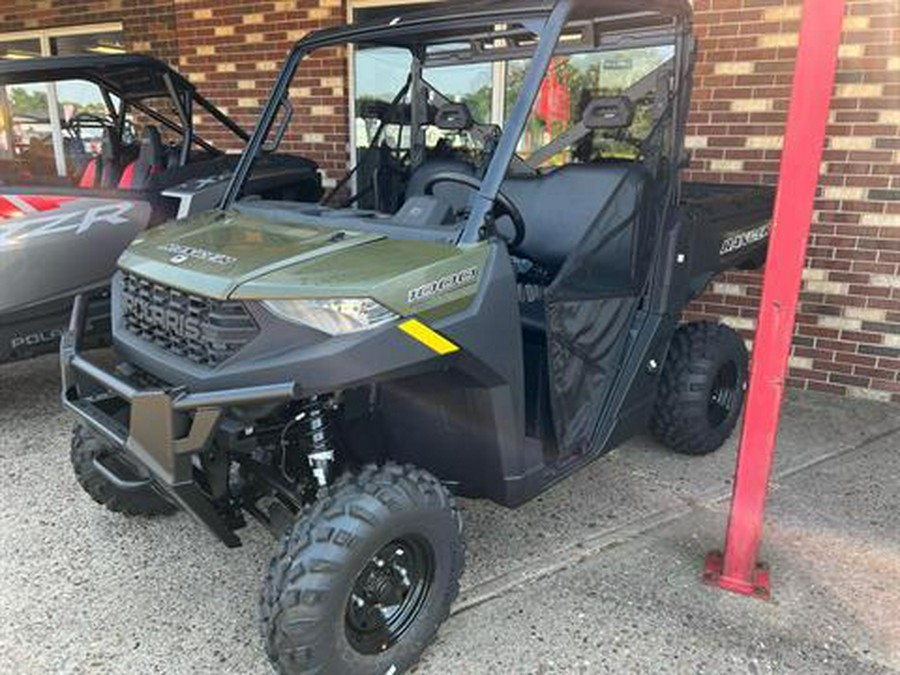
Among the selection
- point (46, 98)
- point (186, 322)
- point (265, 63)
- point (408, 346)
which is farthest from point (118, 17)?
point (408, 346)

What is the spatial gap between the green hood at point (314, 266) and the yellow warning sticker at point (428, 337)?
38mm

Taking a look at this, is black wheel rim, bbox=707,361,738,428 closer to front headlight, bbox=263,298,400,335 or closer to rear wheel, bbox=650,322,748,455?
rear wheel, bbox=650,322,748,455

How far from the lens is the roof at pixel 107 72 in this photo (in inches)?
150

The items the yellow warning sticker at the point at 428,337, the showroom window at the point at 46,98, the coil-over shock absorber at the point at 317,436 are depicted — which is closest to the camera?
the yellow warning sticker at the point at 428,337

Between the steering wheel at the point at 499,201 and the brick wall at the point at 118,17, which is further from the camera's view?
the brick wall at the point at 118,17

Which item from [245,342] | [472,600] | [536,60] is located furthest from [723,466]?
[245,342]

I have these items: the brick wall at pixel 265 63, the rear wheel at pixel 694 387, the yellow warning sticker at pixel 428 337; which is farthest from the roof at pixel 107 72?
the rear wheel at pixel 694 387

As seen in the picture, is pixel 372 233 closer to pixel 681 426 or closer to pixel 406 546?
pixel 406 546

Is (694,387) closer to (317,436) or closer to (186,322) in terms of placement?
(317,436)

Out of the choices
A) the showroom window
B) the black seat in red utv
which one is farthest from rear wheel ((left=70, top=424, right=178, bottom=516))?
the showroom window

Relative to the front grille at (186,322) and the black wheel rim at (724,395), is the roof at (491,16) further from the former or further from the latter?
the black wheel rim at (724,395)

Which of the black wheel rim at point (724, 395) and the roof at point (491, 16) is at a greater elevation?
the roof at point (491, 16)

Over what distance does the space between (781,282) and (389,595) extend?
1.53 m

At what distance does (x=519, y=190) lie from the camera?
339 centimetres
